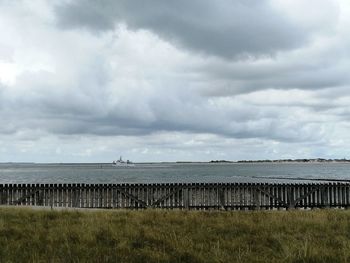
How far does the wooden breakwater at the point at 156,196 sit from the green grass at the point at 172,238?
6332 mm

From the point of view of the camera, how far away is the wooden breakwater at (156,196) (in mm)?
20391

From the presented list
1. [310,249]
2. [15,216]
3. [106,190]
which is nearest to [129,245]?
[310,249]

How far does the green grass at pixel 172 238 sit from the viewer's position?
7.79 meters

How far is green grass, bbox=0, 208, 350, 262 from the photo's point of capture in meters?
7.79

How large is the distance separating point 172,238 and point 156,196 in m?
11.3

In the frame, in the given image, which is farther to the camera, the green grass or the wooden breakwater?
the wooden breakwater

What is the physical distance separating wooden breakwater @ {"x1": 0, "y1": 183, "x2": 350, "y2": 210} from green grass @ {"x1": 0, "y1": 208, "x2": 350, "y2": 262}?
6332mm

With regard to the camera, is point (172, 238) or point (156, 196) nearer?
point (172, 238)

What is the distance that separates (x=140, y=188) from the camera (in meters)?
20.8

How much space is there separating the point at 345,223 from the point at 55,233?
7.46 meters

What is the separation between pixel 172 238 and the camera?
9.48 m

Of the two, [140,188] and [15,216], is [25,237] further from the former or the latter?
[140,188]

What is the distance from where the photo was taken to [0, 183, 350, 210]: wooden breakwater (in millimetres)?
20391

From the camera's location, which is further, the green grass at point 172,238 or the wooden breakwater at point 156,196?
the wooden breakwater at point 156,196
